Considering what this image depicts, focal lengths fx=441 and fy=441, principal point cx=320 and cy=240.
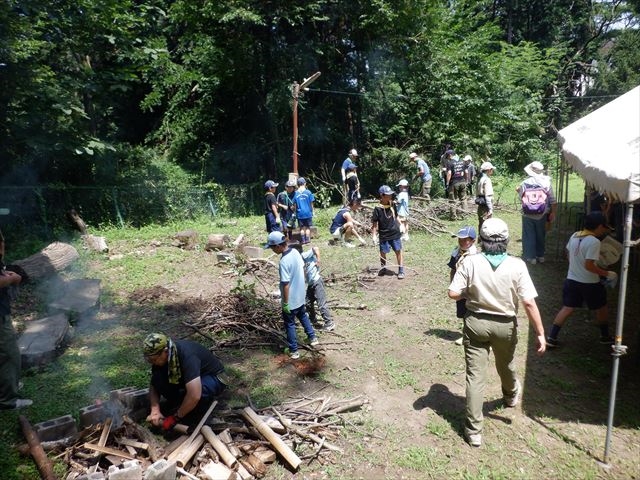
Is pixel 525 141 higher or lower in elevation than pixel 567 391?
higher

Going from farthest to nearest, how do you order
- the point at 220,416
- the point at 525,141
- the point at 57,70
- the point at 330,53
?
1. the point at 525,141
2. the point at 330,53
3. the point at 57,70
4. the point at 220,416

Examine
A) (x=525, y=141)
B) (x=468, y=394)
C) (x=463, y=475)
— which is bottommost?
(x=463, y=475)

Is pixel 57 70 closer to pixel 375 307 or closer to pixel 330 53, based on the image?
pixel 330 53

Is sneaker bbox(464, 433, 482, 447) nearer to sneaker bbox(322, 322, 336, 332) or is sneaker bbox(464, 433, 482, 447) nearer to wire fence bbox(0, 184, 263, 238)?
sneaker bbox(322, 322, 336, 332)

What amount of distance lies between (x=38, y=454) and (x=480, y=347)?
3.95m

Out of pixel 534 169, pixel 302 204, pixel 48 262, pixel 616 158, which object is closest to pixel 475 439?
pixel 616 158

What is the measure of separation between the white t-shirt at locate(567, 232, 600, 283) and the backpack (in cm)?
270

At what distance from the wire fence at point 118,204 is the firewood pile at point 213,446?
7.97 metres

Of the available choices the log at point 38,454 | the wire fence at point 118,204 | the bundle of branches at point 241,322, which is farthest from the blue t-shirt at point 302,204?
the log at point 38,454

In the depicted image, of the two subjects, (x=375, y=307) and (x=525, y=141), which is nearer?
(x=375, y=307)

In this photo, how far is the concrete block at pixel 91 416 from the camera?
164 inches

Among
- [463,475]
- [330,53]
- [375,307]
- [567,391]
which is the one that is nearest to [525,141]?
[330,53]

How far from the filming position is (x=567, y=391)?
4781mm

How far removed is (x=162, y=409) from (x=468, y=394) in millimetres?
2963
